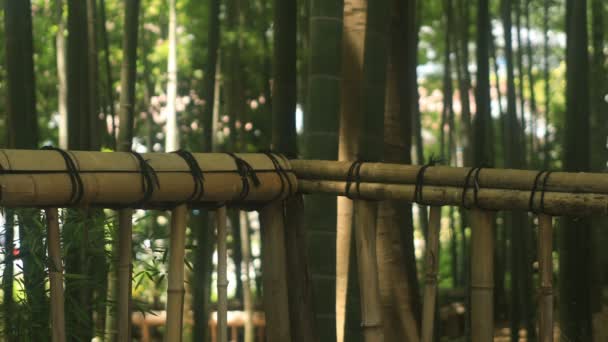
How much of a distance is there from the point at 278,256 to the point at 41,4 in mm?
7995

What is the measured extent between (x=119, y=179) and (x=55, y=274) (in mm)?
221

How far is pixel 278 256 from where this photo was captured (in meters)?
2.18

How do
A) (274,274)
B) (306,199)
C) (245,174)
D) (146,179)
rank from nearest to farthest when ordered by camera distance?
(146,179) → (245,174) → (274,274) → (306,199)

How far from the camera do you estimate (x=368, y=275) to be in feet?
6.84

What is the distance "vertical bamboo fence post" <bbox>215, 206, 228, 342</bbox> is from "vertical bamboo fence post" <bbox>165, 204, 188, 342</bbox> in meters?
0.10

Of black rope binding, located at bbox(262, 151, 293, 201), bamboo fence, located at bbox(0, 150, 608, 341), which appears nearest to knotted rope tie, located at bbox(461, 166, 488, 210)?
bamboo fence, located at bbox(0, 150, 608, 341)

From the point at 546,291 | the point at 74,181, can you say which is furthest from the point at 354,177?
the point at 74,181

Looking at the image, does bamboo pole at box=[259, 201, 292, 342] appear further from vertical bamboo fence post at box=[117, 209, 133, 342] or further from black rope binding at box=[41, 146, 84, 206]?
black rope binding at box=[41, 146, 84, 206]

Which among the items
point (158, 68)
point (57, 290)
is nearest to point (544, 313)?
point (57, 290)

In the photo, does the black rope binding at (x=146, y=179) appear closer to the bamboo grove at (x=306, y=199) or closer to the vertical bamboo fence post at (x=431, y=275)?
the bamboo grove at (x=306, y=199)

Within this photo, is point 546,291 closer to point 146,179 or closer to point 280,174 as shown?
point 280,174

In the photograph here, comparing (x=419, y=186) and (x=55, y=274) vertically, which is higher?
(x=419, y=186)

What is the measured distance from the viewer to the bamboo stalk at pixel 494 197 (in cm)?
179

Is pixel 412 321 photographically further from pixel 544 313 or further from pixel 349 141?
pixel 544 313
